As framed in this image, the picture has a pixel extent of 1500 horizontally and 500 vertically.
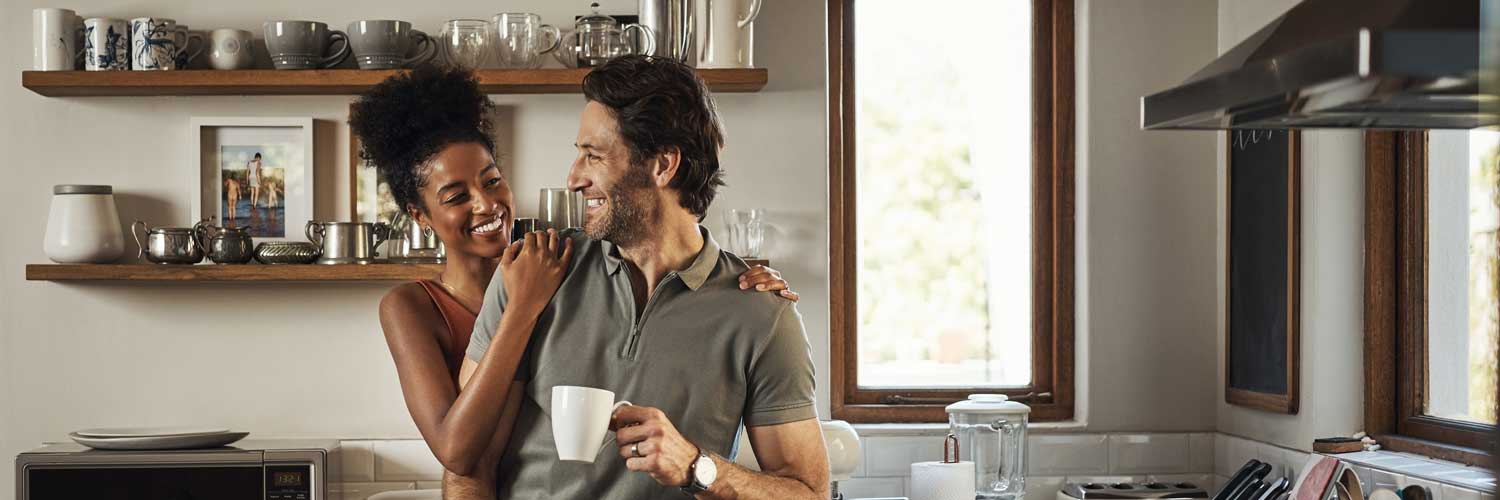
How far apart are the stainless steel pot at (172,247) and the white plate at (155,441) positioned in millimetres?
449

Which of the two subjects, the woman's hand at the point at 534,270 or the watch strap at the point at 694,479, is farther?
the woman's hand at the point at 534,270

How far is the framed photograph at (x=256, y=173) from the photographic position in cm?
350

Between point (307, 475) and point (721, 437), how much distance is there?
1645mm

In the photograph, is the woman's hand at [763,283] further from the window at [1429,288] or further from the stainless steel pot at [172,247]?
the stainless steel pot at [172,247]

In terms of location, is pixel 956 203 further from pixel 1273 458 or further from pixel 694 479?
pixel 694 479

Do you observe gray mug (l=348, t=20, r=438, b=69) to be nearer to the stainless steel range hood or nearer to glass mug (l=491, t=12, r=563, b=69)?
glass mug (l=491, t=12, r=563, b=69)

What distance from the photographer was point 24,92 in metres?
3.53

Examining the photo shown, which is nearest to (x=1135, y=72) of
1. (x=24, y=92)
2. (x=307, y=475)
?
(x=307, y=475)

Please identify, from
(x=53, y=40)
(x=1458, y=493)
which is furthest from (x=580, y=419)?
(x=53, y=40)

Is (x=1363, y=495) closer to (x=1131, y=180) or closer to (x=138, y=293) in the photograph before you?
(x=1131, y=180)

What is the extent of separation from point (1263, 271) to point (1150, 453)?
619 mm

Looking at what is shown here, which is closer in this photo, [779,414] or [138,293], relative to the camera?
[779,414]

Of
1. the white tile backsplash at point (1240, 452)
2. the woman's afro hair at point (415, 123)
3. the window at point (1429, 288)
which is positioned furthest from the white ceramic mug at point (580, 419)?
the white tile backsplash at point (1240, 452)

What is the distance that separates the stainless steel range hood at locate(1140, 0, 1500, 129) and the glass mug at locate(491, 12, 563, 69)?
1.74 metres
